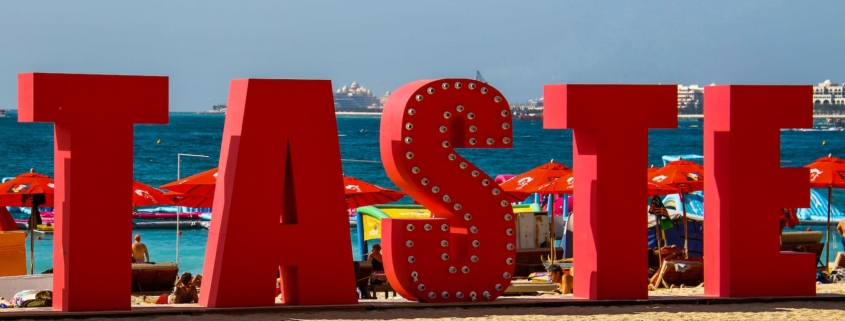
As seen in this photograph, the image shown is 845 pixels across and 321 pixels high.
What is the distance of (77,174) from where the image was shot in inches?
451

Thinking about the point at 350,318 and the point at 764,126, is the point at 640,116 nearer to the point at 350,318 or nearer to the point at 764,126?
the point at 764,126

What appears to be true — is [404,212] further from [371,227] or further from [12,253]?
[12,253]

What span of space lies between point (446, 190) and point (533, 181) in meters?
9.14

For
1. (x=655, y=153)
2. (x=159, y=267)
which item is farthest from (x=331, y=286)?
(x=655, y=153)

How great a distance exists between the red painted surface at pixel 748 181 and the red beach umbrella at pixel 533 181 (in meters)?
7.57

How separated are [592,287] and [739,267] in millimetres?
1644

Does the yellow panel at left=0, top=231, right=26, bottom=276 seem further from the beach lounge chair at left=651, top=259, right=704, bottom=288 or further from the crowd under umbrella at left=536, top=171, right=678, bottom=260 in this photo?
the beach lounge chair at left=651, top=259, right=704, bottom=288

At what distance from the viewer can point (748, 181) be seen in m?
13.4

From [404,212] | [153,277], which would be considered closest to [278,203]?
[153,277]

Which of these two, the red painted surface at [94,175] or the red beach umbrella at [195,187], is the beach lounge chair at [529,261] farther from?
the red painted surface at [94,175]

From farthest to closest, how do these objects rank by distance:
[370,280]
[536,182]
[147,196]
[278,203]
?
[536,182]
[147,196]
[370,280]
[278,203]

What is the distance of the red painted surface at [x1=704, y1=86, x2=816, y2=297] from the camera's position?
13.3 m

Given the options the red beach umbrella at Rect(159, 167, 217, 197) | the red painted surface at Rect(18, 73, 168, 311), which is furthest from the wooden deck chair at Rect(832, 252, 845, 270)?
the red painted surface at Rect(18, 73, 168, 311)

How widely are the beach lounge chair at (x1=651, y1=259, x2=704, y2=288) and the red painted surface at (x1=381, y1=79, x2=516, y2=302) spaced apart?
17.5ft
